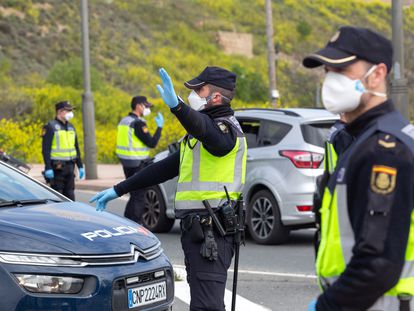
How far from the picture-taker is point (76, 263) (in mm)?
5738

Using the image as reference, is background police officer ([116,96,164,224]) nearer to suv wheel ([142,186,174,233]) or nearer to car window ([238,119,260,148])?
suv wheel ([142,186,174,233])

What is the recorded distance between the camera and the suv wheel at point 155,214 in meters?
13.2

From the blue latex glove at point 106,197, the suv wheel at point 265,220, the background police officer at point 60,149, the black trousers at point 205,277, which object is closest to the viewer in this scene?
the black trousers at point 205,277

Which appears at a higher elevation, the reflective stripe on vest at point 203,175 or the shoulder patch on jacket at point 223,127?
the shoulder patch on jacket at point 223,127

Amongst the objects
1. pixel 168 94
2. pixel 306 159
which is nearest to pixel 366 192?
pixel 168 94

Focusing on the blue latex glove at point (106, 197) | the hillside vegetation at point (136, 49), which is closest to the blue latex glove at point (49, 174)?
the blue latex glove at point (106, 197)

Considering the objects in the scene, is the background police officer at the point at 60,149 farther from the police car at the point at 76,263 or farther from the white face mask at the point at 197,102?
the white face mask at the point at 197,102

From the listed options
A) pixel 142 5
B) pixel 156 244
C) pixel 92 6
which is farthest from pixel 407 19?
pixel 156 244

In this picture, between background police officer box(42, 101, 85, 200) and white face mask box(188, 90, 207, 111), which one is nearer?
white face mask box(188, 90, 207, 111)

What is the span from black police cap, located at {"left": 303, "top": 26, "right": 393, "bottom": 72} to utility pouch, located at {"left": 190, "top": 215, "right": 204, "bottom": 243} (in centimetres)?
236

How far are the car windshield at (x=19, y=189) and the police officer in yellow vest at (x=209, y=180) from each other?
1367 mm

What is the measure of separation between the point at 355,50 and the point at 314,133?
27.7 feet

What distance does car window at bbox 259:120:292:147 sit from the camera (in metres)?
12.1

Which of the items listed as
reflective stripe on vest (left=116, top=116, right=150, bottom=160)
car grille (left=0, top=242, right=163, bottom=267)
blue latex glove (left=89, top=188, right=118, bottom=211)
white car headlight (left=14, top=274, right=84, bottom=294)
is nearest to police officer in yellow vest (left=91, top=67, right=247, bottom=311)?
car grille (left=0, top=242, right=163, bottom=267)
